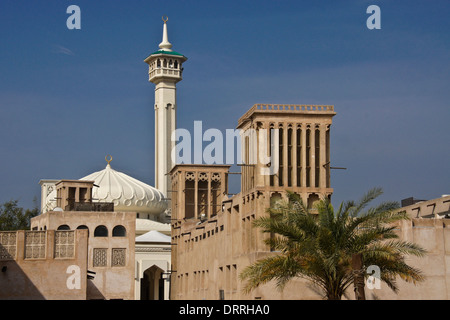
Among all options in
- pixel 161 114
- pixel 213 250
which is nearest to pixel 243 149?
pixel 213 250

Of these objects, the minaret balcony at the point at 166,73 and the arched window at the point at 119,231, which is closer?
the arched window at the point at 119,231

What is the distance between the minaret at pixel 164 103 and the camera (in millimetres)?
90750

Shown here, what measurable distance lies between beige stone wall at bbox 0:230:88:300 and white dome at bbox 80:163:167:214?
2662 centimetres

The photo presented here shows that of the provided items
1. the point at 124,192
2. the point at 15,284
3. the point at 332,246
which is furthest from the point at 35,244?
the point at 124,192

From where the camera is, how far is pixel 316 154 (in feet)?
154

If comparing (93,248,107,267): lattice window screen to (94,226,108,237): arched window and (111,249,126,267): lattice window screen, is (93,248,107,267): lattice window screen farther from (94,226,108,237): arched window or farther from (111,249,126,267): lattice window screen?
(94,226,108,237): arched window

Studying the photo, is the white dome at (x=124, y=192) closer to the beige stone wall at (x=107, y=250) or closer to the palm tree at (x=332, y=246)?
the beige stone wall at (x=107, y=250)

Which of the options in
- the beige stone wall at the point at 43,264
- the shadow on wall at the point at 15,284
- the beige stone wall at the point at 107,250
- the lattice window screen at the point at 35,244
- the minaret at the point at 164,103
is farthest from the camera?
the minaret at the point at 164,103

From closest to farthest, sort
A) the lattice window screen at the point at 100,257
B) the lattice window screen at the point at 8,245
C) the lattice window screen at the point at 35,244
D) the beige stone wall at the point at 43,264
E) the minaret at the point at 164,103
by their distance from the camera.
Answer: the beige stone wall at the point at 43,264 → the lattice window screen at the point at 8,245 → the lattice window screen at the point at 35,244 → the lattice window screen at the point at 100,257 → the minaret at the point at 164,103

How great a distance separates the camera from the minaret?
90750 millimetres

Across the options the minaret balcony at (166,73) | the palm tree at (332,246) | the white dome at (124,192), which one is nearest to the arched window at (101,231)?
the white dome at (124,192)

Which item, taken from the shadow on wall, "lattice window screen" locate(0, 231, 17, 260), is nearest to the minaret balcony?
"lattice window screen" locate(0, 231, 17, 260)

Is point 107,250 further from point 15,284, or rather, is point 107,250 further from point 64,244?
point 15,284

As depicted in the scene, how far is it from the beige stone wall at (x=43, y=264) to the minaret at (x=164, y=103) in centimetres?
4112
